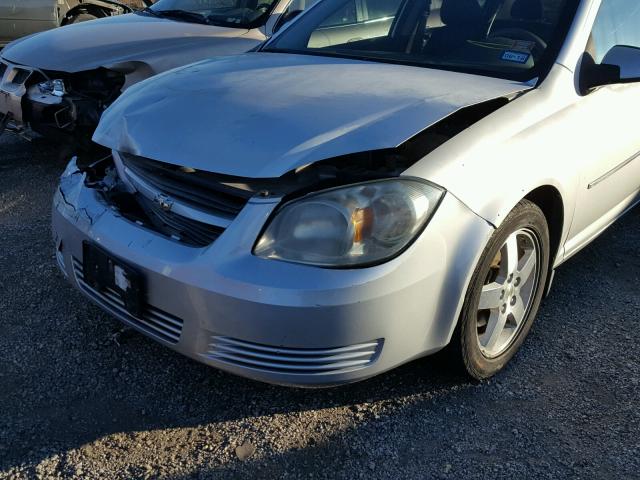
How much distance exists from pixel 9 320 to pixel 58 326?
0.79 feet

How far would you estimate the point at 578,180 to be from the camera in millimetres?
2715

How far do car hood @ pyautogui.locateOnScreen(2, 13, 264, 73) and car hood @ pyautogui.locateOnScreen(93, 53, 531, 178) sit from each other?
1.84 meters

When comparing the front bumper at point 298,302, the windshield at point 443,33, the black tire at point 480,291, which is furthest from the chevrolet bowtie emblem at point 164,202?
the windshield at point 443,33

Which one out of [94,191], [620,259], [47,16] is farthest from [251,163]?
[47,16]

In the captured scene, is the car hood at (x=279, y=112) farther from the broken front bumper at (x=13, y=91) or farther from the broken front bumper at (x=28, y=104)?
the broken front bumper at (x=13, y=91)

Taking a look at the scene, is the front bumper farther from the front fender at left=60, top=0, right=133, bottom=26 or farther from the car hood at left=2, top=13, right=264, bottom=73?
the front fender at left=60, top=0, right=133, bottom=26

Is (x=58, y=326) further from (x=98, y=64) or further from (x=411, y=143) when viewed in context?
(x=98, y=64)

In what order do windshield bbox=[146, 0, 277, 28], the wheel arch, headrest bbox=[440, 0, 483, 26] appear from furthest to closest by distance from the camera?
windshield bbox=[146, 0, 277, 28] → headrest bbox=[440, 0, 483, 26] → the wheel arch

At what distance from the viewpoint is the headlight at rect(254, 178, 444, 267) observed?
2.08 meters

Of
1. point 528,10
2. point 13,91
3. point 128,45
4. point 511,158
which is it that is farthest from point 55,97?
point 511,158

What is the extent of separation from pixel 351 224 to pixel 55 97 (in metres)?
3.36

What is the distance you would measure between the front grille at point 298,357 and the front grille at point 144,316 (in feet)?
0.55

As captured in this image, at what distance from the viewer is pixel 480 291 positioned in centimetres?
237

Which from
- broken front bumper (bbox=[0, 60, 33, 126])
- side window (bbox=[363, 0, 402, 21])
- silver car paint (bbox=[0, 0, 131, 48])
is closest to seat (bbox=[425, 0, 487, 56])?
side window (bbox=[363, 0, 402, 21])
